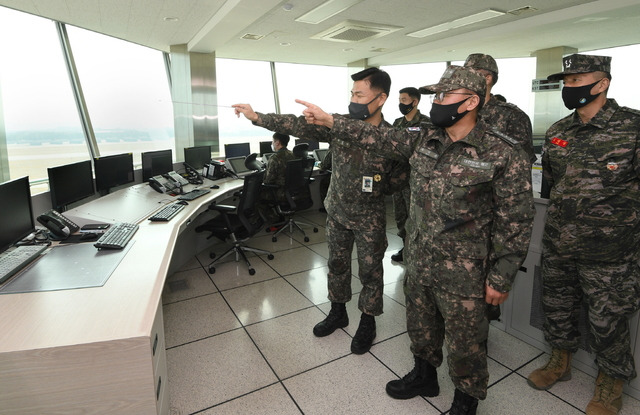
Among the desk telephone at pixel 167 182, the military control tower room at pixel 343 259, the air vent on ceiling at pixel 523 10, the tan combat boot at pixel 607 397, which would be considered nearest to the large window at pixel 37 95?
the military control tower room at pixel 343 259

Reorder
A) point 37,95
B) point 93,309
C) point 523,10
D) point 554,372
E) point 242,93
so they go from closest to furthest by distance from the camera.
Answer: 1. point 93,309
2. point 554,372
3. point 37,95
4. point 523,10
5. point 242,93

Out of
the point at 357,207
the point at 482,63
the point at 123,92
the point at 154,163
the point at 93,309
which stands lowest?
the point at 93,309

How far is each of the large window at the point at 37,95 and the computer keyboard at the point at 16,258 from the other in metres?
1.88

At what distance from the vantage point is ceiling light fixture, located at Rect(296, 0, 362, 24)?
3.90 metres

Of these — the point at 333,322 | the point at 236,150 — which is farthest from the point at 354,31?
the point at 333,322

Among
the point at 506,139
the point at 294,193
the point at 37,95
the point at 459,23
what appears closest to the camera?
the point at 506,139

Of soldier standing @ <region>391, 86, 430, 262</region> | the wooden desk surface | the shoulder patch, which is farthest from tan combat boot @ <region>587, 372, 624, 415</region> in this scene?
the wooden desk surface

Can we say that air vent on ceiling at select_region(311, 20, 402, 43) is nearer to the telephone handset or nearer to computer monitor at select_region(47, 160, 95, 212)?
computer monitor at select_region(47, 160, 95, 212)

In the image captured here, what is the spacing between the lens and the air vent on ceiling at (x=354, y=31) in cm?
490

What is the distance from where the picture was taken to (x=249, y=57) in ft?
22.7

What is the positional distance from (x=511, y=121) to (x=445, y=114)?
3.12ft

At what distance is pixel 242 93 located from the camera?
23.0ft

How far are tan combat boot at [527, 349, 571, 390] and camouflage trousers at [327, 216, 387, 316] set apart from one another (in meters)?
0.89

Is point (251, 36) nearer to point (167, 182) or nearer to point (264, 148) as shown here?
point (264, 148)
